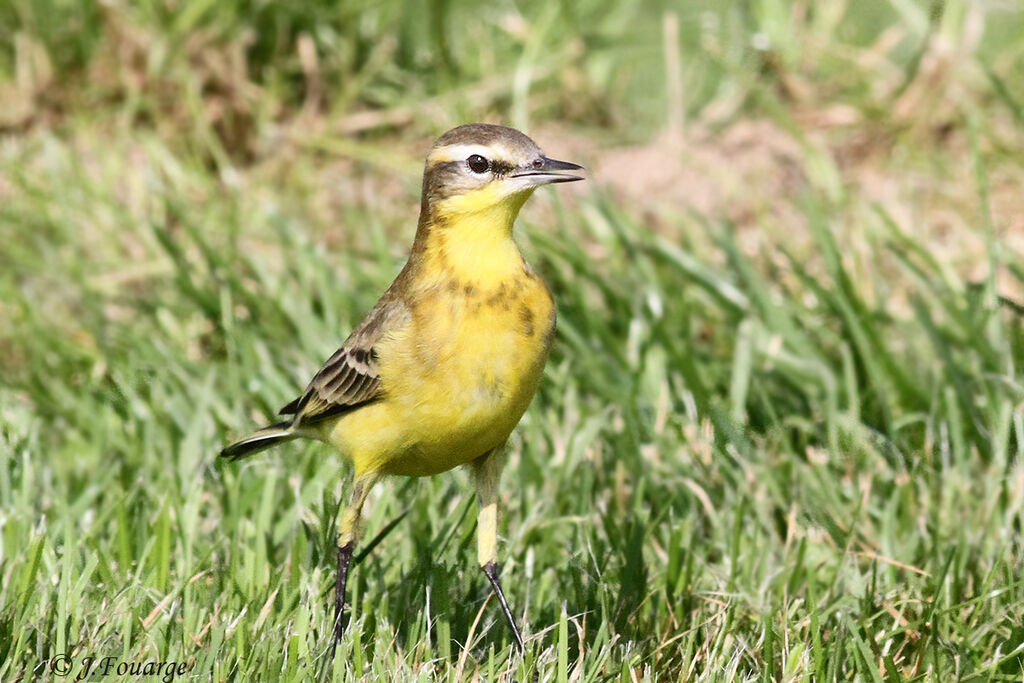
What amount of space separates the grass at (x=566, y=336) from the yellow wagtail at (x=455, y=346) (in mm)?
400

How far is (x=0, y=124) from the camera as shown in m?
7.64

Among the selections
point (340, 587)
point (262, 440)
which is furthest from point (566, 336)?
point (340, 587)

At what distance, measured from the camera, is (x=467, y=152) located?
12.8ft

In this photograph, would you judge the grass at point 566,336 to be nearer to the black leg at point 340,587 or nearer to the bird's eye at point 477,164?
the black leg at point 340,587

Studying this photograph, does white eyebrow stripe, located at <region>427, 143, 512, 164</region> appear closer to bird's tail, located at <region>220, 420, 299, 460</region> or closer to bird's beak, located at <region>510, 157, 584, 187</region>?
bird's beak, located at <region>510, 157, 584, 187</region>

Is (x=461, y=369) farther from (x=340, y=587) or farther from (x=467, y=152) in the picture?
(x=340, y=587)

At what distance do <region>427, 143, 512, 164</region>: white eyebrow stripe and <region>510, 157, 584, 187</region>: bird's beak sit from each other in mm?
55

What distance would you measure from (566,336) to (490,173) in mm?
1951

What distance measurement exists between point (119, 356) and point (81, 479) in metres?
1.00

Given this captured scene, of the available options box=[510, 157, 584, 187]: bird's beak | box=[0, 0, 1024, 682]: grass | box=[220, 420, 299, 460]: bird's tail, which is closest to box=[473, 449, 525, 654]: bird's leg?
box=[0, 0, 1024, 682]: grass

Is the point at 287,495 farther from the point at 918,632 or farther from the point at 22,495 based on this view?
the point at 918,632

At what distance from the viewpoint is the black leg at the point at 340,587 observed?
153 inches

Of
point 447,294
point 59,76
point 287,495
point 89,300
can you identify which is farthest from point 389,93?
point 447,294

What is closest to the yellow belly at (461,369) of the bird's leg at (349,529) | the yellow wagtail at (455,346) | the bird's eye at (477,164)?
the yellow wagtail at (455,346)
